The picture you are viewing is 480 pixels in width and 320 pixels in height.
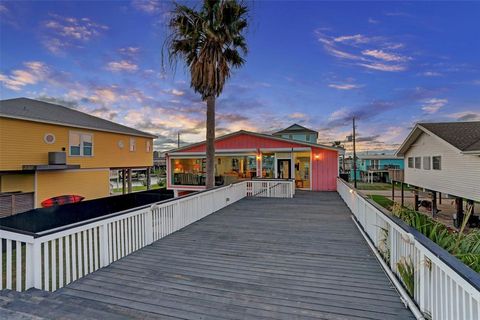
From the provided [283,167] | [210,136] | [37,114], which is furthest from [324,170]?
[37,114]

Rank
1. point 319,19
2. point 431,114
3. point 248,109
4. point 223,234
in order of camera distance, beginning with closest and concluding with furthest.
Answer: point 223,234, point 319,19, point 248,109, point 431,114

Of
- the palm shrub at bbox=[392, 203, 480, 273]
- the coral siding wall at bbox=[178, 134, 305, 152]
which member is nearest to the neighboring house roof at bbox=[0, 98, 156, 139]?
the coral siding wall at bbox=[178, 134, 305, 152]

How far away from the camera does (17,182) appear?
455 inches

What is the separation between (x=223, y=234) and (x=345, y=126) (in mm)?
31351

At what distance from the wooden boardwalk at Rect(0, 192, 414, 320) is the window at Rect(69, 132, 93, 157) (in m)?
11.7

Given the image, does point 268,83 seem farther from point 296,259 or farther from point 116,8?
point 296,259

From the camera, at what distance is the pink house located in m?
14.6

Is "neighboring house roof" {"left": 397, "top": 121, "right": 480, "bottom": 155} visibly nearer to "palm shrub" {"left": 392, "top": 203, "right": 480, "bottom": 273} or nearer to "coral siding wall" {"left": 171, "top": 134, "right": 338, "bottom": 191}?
"coral siding wall" {"left": 171, "top": 134, "right": 338, "bottom": 191}

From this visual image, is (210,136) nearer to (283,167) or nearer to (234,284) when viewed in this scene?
(234,284)

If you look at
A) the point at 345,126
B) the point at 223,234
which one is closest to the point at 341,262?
the point at 223,234

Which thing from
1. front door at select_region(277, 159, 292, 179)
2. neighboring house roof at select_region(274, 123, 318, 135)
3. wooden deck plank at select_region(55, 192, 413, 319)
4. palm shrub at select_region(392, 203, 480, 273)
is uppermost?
neighboring house roof at select_region(274, 123, 318, 135)

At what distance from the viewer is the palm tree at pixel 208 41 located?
860cm

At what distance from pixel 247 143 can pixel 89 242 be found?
12694mm

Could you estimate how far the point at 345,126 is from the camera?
32.3 meters
